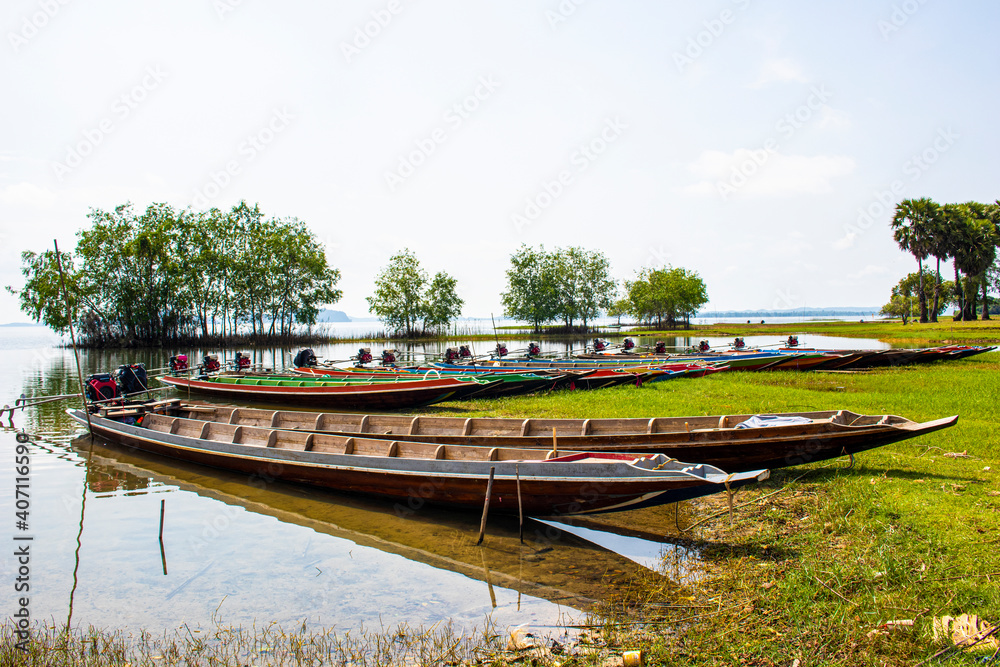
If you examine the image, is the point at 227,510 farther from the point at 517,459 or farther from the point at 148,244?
the point at 148,244

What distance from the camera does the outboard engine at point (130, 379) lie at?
15.5m

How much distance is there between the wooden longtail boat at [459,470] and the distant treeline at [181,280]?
45.5m

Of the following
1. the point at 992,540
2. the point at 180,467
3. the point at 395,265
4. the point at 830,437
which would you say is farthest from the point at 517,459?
the point at 395,265

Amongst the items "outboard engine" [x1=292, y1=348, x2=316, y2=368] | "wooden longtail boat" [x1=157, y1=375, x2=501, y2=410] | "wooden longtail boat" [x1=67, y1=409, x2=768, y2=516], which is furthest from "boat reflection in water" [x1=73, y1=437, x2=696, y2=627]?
"outboard engine" [x1=292, y1=348, x2=316, y2=368]

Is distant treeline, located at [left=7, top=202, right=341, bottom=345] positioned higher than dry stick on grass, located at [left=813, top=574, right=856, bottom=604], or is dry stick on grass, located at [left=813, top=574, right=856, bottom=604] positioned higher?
distant treeline, located at [left=7, top=202, right=341, bottom=345]

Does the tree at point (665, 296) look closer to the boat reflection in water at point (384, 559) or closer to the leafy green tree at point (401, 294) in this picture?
the leafy green tree at point (401, 294)

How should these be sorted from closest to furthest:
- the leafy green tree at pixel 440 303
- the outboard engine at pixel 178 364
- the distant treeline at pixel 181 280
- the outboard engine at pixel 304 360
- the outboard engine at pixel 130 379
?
1. the outboard engine at pixel 130 379
2. the outboard engine at pixel 178 364
3. the outboard engine at pixel 304 360
4. the distant treeline at pixel 181 280
5. the leafy green tree at pixel 440 303

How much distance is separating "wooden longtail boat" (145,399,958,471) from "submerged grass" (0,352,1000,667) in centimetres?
51

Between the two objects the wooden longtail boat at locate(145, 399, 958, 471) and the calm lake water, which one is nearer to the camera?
the calm lake water

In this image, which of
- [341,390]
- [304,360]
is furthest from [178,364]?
[341,390]

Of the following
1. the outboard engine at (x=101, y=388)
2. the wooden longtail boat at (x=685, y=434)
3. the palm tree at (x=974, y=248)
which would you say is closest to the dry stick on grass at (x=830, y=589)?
the wooden longtail boat at (x=685, y=434)

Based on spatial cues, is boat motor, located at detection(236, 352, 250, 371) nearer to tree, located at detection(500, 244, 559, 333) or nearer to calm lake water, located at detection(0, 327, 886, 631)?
calm lake water, located at detection(0, 327, 886, 631)

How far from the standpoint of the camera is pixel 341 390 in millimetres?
18609

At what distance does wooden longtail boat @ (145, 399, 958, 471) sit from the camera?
7672 millimetres
